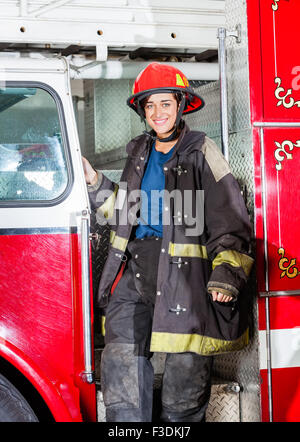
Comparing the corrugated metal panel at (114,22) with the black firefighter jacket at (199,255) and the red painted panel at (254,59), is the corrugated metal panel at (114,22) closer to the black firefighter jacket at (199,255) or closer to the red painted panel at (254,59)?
the red painted panel at (254,59)

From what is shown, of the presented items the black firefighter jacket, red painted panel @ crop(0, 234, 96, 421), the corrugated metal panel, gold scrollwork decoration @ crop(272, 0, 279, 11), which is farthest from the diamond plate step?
gold scrollwork decoration @ crop(272, 0, 279, 11)

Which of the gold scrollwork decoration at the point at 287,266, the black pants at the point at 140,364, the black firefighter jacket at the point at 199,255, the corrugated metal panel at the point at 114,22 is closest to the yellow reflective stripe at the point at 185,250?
the black firefighter jacket at the point at 199,255

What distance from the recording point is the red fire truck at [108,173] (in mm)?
3252

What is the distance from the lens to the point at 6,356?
3.17 meters

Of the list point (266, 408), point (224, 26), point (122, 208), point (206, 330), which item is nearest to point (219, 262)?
point (206, 330)

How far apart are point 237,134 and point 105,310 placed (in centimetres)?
120

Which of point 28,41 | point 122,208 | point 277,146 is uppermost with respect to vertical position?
point 28,41

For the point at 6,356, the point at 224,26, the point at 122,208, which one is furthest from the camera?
the point at 224,26

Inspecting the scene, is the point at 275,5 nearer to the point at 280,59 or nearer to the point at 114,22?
the point at 280,59

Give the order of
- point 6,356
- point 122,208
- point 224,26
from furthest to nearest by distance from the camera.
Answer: point 224,26, point 122,208, point 6,356

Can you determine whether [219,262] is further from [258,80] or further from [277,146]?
[258,80]

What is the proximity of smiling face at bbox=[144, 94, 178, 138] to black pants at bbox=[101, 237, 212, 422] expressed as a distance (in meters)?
0.57

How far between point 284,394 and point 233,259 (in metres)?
0.88

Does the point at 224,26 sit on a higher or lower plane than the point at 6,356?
higher
